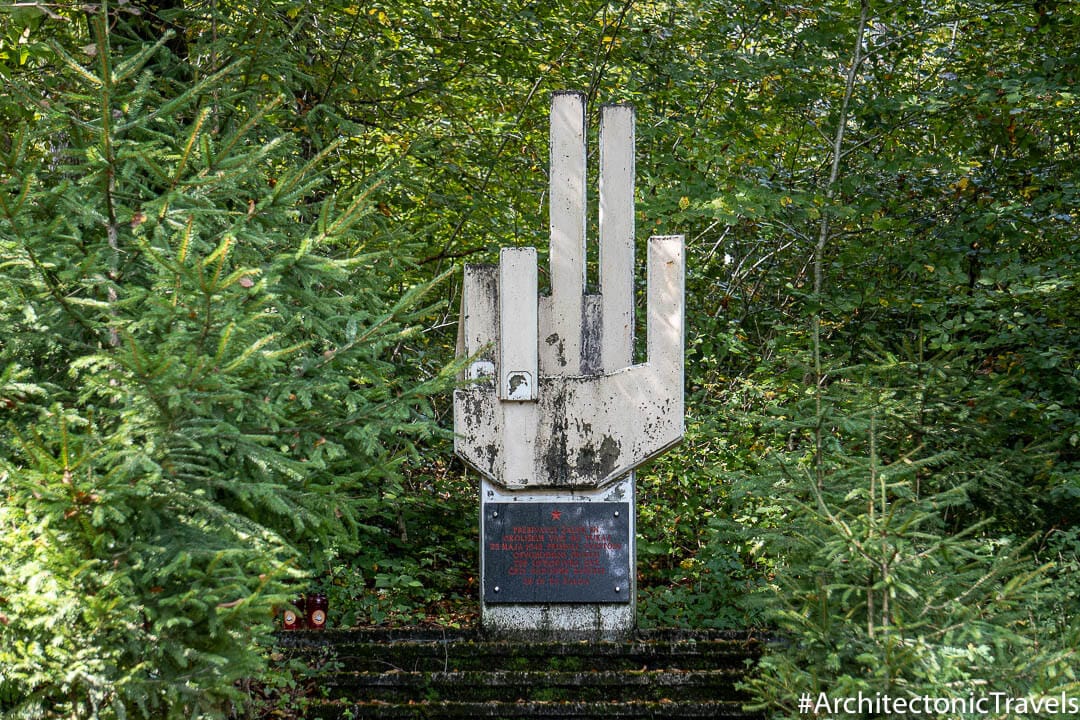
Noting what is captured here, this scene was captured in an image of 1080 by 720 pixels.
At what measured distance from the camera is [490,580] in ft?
20.2

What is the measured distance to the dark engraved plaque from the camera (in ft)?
20.2

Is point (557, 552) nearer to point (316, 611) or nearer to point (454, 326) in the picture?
point (316, 611)

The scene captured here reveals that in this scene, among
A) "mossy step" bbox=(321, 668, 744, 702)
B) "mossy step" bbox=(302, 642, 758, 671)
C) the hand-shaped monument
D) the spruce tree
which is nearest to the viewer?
the spruce tree

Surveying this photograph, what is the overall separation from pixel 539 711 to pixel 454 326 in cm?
424

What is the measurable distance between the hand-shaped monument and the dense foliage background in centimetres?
56

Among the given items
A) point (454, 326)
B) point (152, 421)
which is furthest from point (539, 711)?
point (454, 326)

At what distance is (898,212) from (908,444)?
2.83 meters

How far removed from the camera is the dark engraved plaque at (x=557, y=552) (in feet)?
20.2

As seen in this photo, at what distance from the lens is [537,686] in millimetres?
5496

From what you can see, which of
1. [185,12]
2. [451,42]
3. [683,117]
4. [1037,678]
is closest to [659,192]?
[683,117]

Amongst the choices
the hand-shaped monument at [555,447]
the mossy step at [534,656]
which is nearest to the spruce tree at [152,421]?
the mossy step at [534,656]

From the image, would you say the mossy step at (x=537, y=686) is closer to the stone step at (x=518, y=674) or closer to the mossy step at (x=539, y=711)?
the stone step at (x=518, y=674)

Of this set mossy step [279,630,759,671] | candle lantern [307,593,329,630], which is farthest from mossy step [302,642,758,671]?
candle lantern [307,593,329,630]

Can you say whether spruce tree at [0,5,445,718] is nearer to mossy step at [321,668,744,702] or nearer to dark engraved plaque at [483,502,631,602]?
mossy step at [321,668,744,702]
